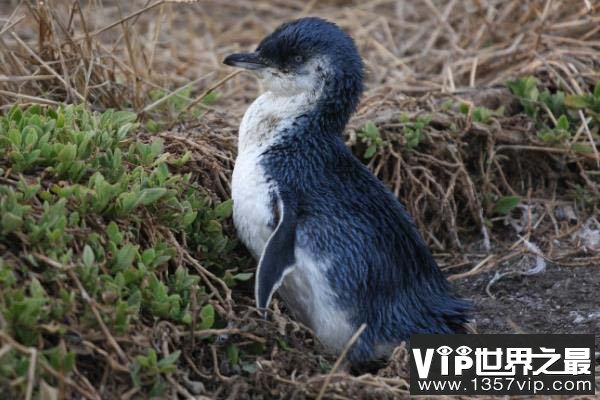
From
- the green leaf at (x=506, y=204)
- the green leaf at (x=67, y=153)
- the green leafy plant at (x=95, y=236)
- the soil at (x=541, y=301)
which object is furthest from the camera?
the green leaf at (x=506, y=204)

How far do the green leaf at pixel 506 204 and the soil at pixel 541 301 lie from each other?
49cm

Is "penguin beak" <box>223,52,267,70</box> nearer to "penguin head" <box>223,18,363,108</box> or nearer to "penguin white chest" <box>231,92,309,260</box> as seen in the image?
"penguin head" <box>223,18,363,108</box>

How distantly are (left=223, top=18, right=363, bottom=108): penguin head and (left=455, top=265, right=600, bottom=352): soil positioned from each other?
119cm

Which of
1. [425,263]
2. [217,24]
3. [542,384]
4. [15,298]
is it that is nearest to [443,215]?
[425,263]

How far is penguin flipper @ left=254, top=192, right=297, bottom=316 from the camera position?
373cm

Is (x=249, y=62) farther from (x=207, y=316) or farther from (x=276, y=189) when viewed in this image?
(x=207, y=316)

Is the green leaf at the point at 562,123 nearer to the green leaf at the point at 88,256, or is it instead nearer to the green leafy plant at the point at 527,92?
the green leafy plant at the point at 527,92

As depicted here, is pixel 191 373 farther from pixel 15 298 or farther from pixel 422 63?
pixel 422 63

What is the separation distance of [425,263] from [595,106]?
2.07 meters

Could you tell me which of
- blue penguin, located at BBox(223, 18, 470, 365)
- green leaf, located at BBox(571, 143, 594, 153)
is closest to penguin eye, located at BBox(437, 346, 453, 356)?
blue penguin, located at BBox(223, 18, 470, 365)

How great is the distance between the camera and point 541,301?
4.74 meters

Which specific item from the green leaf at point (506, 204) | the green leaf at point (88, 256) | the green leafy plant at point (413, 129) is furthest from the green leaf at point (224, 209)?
the green leaf at point (506, 204)

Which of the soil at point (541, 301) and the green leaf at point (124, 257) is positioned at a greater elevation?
the green leaf at point (124, 257)

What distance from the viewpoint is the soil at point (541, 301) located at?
4.47 meters
